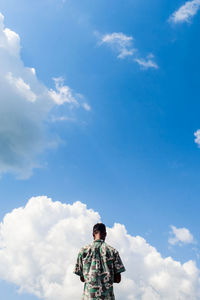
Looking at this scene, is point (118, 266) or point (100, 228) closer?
point (118, 266)

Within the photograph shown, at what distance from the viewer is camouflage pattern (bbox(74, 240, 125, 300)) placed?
9.60 m

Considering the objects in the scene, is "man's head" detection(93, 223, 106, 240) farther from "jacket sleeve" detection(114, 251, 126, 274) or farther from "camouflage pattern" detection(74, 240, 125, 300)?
"jacket sleeve" detection(114, 251, 126, 274)

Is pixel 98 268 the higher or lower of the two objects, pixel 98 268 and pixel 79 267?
the lower

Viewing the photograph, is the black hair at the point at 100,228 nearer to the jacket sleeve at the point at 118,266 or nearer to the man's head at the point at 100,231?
the man's head at the point at 100,231

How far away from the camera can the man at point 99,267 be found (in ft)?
31.5

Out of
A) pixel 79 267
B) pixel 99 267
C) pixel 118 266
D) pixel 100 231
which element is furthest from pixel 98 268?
pixel 100 231

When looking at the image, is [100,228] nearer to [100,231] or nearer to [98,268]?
[100,231]

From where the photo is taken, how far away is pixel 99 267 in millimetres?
9883

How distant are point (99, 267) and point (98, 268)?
0.04 meters

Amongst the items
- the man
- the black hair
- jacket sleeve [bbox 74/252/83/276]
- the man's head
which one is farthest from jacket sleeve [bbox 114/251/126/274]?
jacket sleeve [bbox 74/252/83/276]

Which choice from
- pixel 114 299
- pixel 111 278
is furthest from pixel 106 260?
pixel 114 299

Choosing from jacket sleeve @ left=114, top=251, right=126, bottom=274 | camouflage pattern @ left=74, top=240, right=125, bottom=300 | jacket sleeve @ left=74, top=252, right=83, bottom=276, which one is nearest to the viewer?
camouflage pattern @ left=74, top=240, right=125, bottom=300

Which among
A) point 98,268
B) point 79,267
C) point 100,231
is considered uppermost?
point 100,231

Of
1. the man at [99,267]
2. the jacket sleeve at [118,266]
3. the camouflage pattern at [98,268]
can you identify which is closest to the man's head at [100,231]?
the man at [99,267]
